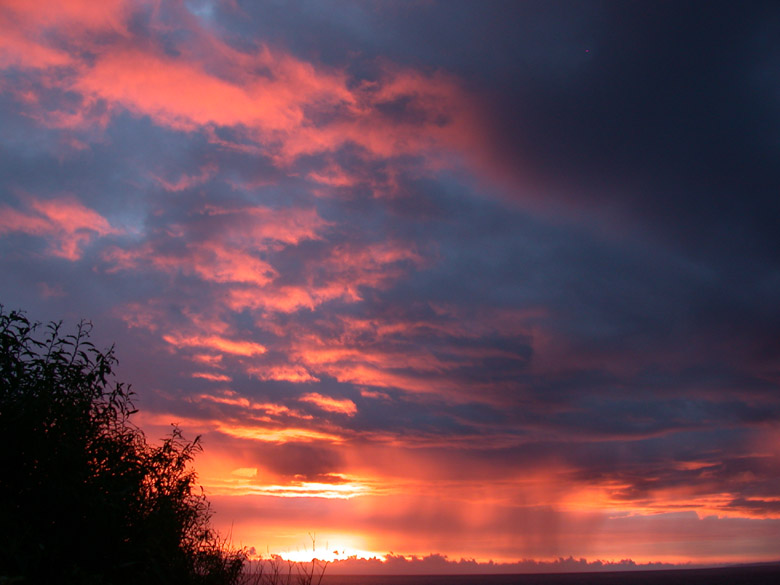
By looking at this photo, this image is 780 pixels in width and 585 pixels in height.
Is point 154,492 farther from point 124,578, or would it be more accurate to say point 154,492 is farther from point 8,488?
point 8,488

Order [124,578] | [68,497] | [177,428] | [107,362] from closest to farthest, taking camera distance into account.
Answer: [68,497]
[124,578]
[107,362]
[177,428]

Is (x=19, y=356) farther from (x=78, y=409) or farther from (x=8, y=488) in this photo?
(x=8, y=488)

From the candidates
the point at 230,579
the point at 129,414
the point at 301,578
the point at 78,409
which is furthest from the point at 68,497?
the point at 230,579

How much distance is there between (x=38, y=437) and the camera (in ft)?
44.0

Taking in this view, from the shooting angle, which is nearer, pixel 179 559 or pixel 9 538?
pixel 9 538

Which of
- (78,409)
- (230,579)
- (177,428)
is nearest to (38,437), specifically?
(78,409)

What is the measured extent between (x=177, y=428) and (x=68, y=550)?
6.50 metres

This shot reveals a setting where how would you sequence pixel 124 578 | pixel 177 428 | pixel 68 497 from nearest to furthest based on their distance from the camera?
pixel 68 497
pixel 124 578
pixel 177 428

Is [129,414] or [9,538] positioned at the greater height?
[129,414]

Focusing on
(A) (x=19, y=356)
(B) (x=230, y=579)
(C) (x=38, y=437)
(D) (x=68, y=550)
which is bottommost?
(B) (x=230, y=579)

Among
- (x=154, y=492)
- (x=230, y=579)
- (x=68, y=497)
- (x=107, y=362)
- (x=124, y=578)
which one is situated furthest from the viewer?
(x=230, y=579)

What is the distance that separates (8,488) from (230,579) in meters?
10.1

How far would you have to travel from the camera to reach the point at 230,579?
21.1 metres

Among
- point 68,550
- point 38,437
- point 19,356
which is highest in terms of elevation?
point 19,356
